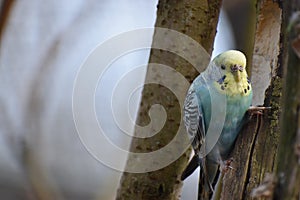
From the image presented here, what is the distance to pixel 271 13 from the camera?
149 centimetres

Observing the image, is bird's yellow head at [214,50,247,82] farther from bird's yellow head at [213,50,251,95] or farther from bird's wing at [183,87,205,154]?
bird's wing at [183,87,205,154]

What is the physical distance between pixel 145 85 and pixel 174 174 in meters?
0.27

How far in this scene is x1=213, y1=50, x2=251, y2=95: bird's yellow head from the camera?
4.23 ft

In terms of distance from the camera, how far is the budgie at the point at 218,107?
130 cm

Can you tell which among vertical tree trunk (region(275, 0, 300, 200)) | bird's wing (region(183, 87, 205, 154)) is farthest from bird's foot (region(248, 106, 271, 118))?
vertical tree trunk (region(275, 0, 300, 200))

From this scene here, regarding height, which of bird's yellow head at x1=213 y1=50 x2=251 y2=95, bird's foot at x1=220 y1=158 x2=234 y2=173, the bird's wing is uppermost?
bird's yellow head at x1=213 y1=50 x2=251 y2=95

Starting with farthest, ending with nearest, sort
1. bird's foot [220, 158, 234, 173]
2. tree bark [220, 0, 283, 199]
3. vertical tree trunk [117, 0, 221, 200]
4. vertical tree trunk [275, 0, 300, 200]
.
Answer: vertical tree trunk [117, 0, 221, 200], bird's foot [220, 158, 234, 173], tree bark [220, 0, 283, 199], vertical tree trunk [275, 0, 300, 200]

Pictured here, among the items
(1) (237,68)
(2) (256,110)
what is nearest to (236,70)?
(1) (237,68)

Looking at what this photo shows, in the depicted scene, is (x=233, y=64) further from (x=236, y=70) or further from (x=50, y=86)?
(x=50, y=86)

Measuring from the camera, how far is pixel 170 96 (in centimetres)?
155

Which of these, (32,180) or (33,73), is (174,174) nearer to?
(32,180)

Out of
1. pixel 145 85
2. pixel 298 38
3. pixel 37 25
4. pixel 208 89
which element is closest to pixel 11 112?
pixel 37 25

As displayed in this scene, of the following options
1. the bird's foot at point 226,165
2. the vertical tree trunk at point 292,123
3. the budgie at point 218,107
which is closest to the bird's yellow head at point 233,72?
the budgie at point 218,107

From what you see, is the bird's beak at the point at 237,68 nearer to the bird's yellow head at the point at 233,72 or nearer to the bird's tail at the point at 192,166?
the bird's yellow head at the point at 233,72
